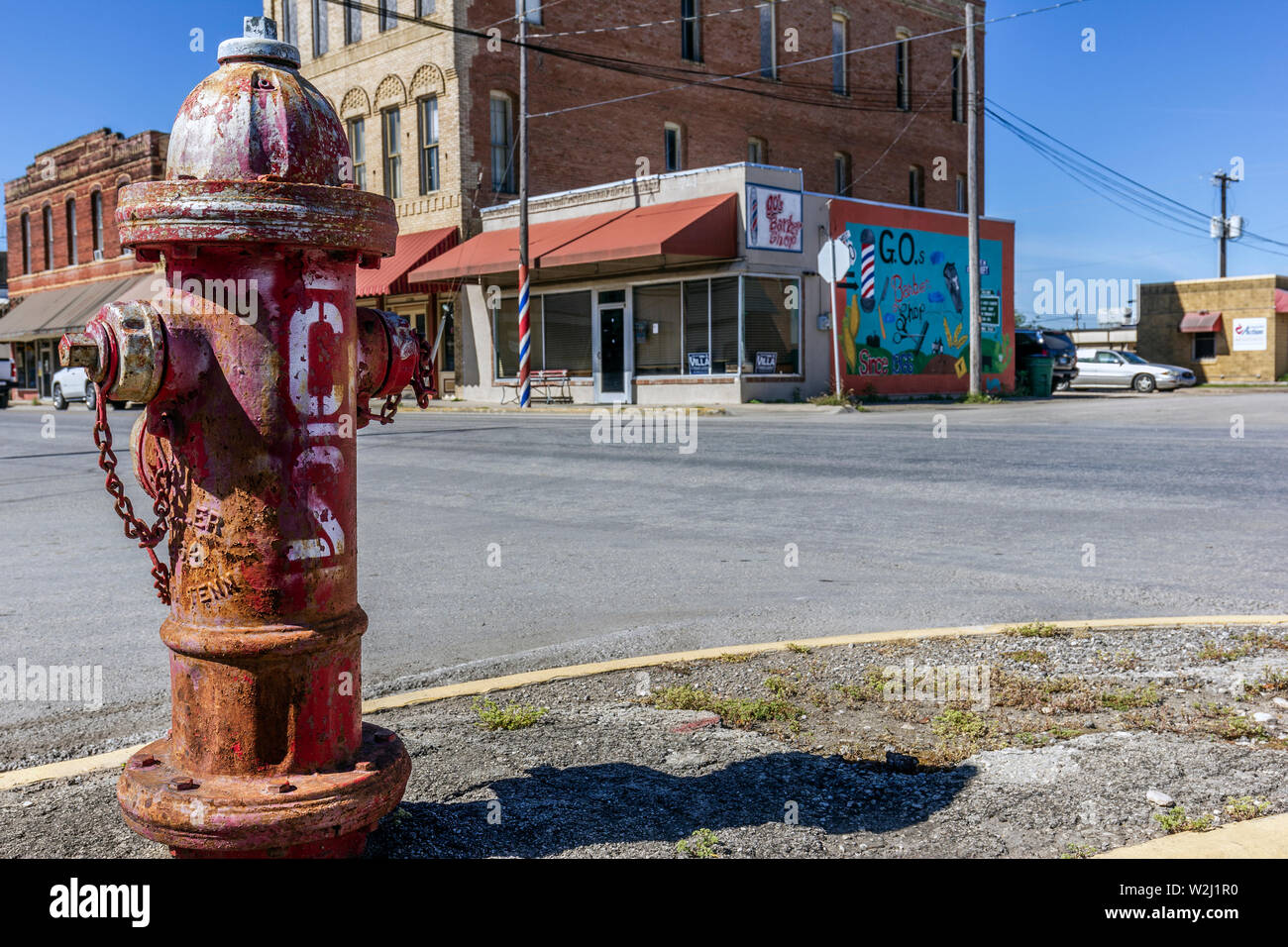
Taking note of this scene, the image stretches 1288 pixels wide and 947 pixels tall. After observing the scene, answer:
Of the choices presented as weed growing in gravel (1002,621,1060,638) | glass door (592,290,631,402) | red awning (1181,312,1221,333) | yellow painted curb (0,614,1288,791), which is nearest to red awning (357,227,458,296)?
glass door (592,290,631,402)

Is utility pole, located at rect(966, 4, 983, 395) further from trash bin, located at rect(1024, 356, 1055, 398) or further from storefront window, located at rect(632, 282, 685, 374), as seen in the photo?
storefront window, located at rect(632, 282, 685, 374)

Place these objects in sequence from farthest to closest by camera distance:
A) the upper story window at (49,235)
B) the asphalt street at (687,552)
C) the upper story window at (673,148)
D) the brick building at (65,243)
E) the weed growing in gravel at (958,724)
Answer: the upper story window at (49,235), the brick building at (65,243), the upper story window at (673,148), the asphalt street at (687,552), the weed growing in gravel at (958,724)

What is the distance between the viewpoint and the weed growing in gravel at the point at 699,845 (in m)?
2.77

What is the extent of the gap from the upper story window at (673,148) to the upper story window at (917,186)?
36.9ft

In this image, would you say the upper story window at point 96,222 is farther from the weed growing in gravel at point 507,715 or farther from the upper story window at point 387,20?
the weed growing in gravel at point 507,715

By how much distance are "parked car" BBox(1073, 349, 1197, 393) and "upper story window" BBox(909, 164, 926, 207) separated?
8.35 metres

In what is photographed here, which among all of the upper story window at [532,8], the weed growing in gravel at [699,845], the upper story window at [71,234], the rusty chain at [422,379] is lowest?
the weed growing in gravel at [699,845]

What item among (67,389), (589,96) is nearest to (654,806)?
(589,96)

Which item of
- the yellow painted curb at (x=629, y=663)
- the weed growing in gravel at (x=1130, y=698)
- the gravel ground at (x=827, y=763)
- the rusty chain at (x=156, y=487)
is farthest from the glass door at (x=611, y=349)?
the rusty chain at (x=156, y=487)

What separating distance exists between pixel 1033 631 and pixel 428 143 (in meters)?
30.0

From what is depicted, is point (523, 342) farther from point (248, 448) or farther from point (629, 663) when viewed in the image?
point (248, 448)

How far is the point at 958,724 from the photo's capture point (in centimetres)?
377

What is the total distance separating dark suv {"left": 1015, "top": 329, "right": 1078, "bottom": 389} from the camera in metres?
36.7

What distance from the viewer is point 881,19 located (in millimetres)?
40188
